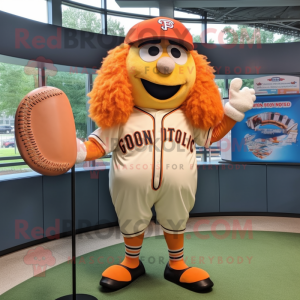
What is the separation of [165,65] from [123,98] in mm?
354

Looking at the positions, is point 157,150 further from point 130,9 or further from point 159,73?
point 130,9

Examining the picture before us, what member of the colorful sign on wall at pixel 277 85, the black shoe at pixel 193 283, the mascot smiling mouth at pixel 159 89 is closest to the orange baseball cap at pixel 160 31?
the mascot smiling mouth at pixel 159 89

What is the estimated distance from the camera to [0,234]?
2.88m

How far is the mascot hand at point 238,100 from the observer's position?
225cm

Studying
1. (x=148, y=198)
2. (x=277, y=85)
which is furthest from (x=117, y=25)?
(x=148, y=198)

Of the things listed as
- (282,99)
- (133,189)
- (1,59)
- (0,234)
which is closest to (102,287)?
(133,189)

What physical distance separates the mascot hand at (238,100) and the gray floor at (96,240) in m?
1.89

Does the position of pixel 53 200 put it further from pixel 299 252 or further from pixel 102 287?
pixel 299 252

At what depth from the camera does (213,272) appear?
260 centimetres

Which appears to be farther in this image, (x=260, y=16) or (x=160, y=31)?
(x=260, y=16)

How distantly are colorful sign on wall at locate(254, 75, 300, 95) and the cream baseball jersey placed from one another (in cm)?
254

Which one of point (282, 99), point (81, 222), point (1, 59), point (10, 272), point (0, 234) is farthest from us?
point (282, 99)

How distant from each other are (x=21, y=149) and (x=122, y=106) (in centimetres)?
76

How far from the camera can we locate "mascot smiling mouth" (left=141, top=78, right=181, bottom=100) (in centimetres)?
220
